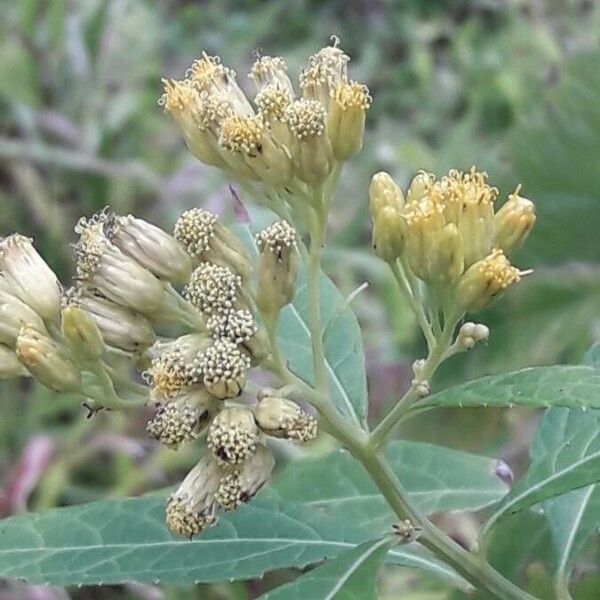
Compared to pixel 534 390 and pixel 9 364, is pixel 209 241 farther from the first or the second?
pixel 534 390

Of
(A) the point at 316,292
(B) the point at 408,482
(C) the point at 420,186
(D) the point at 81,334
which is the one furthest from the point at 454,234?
(B) the point at 408,482

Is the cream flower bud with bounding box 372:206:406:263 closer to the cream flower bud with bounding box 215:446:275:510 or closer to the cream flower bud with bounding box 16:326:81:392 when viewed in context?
the cream flower bud with bounding box 215:446:275:510

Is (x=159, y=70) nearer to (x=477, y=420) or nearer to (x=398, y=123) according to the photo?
Answer: (x=398, y=123)

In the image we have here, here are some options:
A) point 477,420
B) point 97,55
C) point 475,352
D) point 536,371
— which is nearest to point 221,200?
point 97,55

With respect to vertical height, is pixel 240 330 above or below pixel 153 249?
below

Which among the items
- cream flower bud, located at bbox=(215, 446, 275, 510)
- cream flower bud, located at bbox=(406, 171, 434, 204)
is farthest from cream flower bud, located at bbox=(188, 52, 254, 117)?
cream flower bud, located at bbox=(215, 446, 275, 510)

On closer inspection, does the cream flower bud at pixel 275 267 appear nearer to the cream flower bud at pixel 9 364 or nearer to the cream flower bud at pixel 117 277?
the cream flower bud at pixel 117 277
